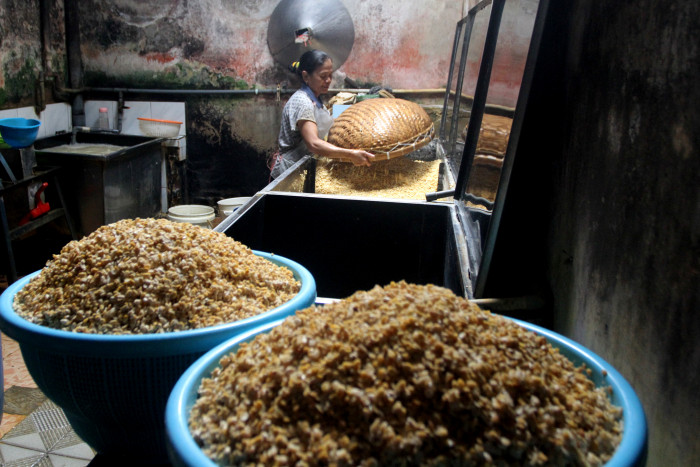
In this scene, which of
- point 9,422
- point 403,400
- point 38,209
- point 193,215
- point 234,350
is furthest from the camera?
point 193,215

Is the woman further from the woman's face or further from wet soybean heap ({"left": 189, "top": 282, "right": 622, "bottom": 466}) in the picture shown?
wet soybean heap ({"left": 189, "top": 282, "right": 622, "bottom": 466})

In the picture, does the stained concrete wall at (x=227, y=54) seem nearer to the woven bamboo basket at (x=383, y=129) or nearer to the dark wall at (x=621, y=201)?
the woven bamboo basket at (x=383, y=129)

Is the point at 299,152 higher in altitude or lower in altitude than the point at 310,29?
lower

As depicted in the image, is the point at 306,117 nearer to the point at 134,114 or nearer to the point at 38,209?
the point at 38,209

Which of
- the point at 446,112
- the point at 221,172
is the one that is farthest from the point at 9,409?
the point at 221,172

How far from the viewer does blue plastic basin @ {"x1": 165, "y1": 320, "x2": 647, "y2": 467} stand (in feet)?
1.93

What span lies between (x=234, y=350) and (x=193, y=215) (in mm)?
3863

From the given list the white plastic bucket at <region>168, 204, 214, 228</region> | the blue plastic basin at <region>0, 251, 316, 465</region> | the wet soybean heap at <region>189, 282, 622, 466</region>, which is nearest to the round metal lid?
the white plastic bucket at <region>168, 204, 214, 228</region>

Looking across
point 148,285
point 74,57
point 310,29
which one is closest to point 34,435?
point 148,285

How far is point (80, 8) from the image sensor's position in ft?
17.4

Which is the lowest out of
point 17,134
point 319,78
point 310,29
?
point 17,134

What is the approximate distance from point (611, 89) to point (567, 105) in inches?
8.9

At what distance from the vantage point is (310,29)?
16.7 ft

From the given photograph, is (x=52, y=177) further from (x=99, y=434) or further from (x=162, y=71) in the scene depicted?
(x=99, y=434)
